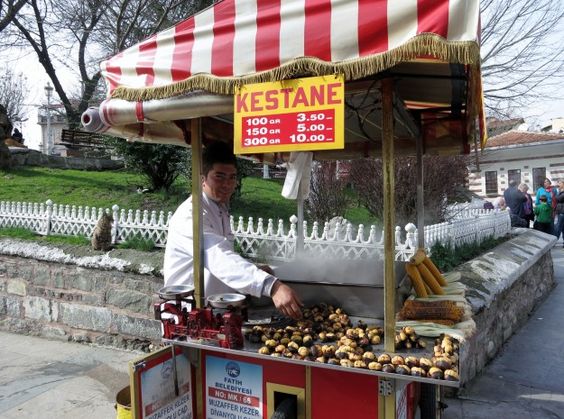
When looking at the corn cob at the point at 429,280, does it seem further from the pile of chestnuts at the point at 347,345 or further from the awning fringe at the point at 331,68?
the awning fringe at the point at 331,68

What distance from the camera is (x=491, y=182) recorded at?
28312 mm

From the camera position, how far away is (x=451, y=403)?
391 cm

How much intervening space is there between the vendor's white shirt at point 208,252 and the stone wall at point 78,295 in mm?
2238

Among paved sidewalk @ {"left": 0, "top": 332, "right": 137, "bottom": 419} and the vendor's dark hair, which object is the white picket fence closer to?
paved sidewalk @ {"left": 0, "top": 332, "right": 137, "bottom": 419}

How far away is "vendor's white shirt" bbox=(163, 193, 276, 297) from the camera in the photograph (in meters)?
2.51

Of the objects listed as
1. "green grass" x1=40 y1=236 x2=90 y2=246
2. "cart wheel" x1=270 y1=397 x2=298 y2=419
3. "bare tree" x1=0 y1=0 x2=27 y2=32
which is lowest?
"cart wheel" x1=270 y1=397 x2=298 y2=419

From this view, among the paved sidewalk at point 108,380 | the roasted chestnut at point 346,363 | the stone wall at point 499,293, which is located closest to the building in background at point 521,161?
the stone wall at point 499,293

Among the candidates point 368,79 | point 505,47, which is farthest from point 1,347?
point 505,47

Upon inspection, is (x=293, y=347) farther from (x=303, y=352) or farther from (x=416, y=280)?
(x=416, y=280)

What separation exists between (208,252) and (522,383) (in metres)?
3.55

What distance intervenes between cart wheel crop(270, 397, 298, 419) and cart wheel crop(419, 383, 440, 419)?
41.2 inches

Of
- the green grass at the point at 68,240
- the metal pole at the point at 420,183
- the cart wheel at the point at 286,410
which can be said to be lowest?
the cart wheel at the point at 286,410

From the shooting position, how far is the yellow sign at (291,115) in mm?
2023

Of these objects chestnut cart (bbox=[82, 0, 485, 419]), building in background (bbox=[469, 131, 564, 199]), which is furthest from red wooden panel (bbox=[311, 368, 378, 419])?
building in background (bbox=[469, 131, 564, 199])
